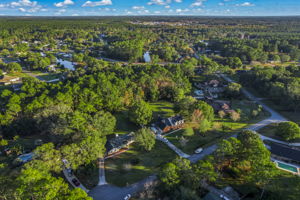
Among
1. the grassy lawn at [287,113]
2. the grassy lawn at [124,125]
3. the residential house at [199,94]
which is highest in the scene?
the residential house at [199,94]

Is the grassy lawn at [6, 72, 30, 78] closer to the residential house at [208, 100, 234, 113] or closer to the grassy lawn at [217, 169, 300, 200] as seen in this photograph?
the residential house at [208, 100, 234, 113]

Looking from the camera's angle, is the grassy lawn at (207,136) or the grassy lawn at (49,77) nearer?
the grassy lawn at (207,136)

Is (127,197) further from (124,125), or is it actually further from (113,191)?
(124,125)

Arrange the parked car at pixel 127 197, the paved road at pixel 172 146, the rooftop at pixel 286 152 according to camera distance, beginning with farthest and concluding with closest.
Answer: the paved road at pixel 172 146
the rooftop at pixel 286 152
the parked car at pixel 127 197

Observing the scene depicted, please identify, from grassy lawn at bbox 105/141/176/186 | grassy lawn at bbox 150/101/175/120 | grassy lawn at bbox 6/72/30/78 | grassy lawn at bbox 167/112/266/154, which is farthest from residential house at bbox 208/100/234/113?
grassy lawn at bbox 6/72/30/78

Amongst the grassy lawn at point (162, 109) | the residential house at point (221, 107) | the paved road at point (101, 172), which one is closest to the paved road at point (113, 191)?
the paved road at point (101, 172)

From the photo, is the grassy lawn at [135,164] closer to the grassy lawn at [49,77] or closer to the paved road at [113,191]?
the paved road at [113,191]

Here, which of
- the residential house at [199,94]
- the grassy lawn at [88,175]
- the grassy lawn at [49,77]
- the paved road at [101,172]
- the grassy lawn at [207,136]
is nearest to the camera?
the grassy lawn at [88,175]

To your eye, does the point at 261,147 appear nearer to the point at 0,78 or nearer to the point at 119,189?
the point at 119,189
